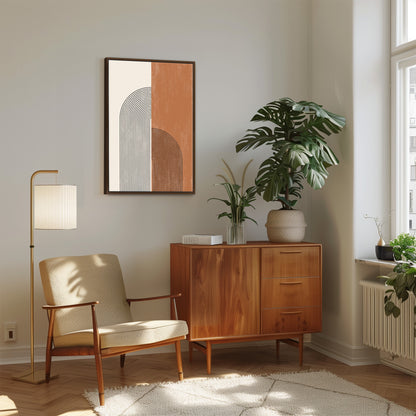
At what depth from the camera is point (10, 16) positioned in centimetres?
450

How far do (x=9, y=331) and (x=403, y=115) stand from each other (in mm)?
3416

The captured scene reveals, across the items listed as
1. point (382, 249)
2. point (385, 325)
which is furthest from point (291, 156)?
point (385, 325)

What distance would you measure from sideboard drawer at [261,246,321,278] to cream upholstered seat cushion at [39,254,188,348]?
0.80 meters

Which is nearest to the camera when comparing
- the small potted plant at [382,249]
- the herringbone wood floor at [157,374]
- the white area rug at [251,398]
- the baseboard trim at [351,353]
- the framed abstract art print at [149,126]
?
the white area rug at [251,398]

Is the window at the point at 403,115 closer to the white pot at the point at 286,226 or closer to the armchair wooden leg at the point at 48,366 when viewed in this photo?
the white pot at the point at 286,226

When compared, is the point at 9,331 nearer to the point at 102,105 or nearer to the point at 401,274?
the point at 102,105

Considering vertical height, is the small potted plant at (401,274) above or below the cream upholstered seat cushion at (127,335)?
above

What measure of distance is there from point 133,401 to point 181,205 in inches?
70.8

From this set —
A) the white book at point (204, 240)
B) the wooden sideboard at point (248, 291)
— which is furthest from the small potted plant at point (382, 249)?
the white book at point (204, 240)

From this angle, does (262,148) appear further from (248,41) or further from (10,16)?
(10,16)

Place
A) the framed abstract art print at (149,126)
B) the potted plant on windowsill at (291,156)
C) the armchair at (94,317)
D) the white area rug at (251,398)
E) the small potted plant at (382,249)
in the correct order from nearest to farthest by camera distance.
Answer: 1. the white area rug at (251,398)
2. the armchair at (94,317)
3. the small potted plant at (382,249)
4. the potted plant on windowsill at (291,156)
5. the framed abstract art print at (149,126)

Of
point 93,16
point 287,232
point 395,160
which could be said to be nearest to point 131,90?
point 93,16

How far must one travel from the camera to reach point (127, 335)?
3.68m

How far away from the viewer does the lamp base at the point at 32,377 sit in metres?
3.98
